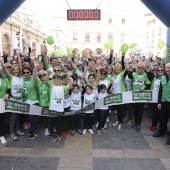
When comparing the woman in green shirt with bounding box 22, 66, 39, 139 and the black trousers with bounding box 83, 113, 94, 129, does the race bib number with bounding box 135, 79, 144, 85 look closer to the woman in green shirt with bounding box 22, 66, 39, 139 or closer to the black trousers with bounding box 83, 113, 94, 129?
the black trousers with bounding box 83, 113, 94, 129

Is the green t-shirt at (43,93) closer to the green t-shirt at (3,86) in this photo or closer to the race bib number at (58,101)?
the race bib number at (58,101)

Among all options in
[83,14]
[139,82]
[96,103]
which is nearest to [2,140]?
[96,103]

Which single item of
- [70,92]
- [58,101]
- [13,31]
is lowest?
[58,101]

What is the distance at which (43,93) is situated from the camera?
4582 mm

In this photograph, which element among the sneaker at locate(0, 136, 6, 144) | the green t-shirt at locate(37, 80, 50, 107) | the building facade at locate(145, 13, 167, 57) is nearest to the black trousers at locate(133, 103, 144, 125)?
the green t-shirt at locate(37, 80, 50, 107)

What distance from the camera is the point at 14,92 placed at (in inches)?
177

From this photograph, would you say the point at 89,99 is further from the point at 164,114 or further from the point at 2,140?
the point at 2,140

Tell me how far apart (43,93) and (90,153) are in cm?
170

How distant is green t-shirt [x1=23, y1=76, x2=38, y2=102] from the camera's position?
4535mm

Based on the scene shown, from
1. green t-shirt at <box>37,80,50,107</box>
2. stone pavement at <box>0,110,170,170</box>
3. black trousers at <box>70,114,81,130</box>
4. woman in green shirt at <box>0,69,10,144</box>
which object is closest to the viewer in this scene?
stone pavement at <box>0,110,170,170</box>

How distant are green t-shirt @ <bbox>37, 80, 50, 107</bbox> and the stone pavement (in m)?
0.83

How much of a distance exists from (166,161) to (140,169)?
24.4 inches

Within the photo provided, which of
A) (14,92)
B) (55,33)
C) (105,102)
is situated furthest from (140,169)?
(55,33)

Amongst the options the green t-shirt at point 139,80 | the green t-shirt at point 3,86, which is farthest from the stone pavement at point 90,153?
the green t-shirt at point 139,80
